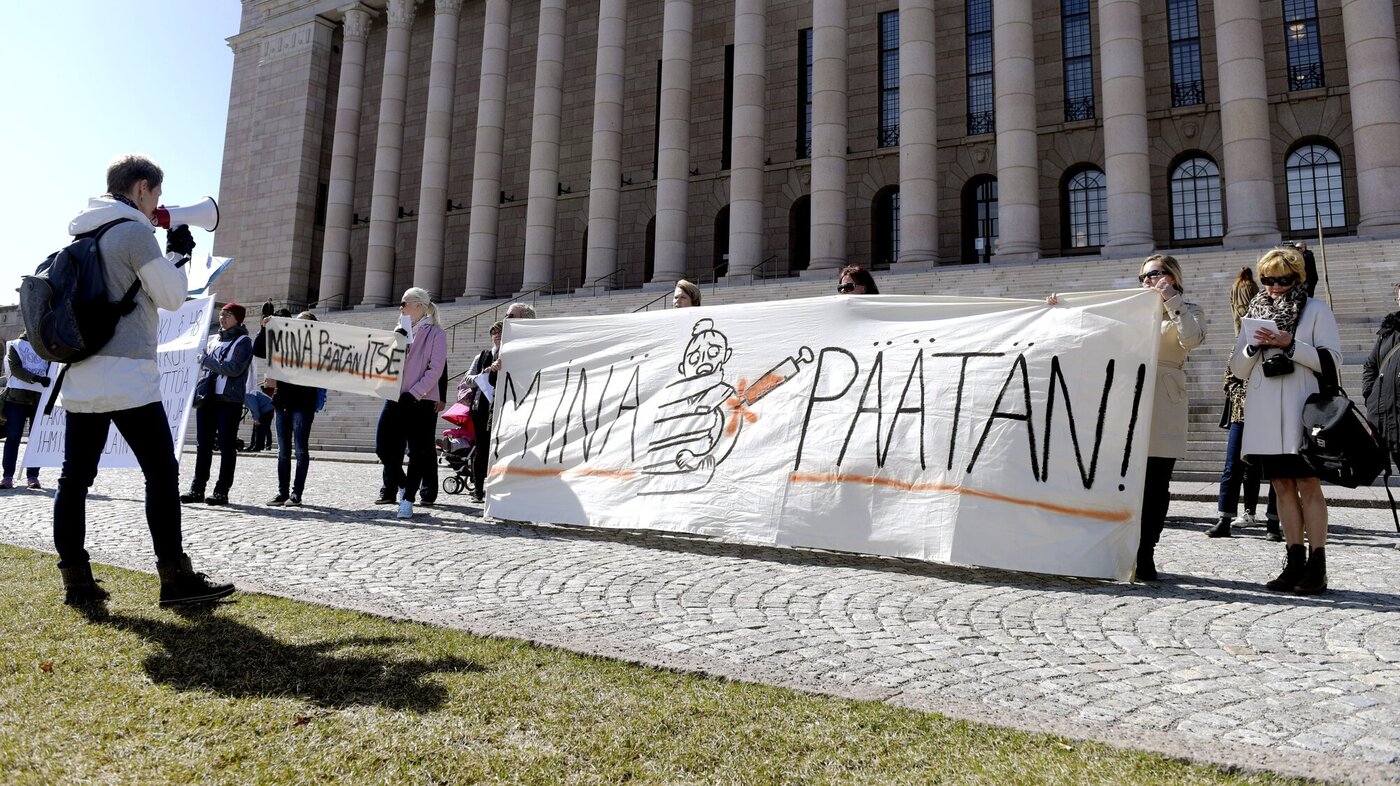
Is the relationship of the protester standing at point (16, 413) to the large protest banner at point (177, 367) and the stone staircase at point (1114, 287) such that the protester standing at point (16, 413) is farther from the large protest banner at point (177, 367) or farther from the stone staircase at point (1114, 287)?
the stone staircase at point (1114, 287)

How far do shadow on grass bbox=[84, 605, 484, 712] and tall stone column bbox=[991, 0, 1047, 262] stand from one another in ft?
67.4

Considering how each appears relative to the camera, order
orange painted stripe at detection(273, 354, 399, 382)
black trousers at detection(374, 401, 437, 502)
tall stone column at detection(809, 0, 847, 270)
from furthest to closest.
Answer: tall stone column at detection(809, 0, 847, 270), orange painted stripe at detection(273, 354, 399, 382), black trousers at detection(374, 401, 437, 502)

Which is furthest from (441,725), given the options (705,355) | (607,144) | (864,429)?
(607,144)

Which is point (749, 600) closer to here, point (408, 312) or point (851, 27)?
point (408, 312)

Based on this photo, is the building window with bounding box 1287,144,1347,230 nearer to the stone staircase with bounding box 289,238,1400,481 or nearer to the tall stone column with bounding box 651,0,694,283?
the stone staircase with bounding box 289,238,1400,481

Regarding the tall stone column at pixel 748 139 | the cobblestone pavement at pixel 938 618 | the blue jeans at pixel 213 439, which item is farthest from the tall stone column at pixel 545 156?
the cobblestone pavement at pixel 938 618

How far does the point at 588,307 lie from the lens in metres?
25.4

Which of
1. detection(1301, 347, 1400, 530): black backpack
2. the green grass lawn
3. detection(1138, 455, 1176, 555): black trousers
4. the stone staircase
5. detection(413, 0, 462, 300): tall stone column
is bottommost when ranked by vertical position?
the green grass lawn

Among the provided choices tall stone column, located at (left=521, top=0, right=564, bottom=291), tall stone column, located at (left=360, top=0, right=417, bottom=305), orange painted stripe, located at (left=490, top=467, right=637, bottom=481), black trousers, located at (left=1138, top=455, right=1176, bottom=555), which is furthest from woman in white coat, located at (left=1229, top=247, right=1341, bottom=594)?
tall stone column, located at (left=360, top=0, right=417, bottom=305)

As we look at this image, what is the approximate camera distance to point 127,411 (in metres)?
4.19

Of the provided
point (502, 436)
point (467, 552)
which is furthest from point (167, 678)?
point (502, 436)

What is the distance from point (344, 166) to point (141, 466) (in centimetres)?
3337

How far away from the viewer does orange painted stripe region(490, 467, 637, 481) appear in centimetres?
675

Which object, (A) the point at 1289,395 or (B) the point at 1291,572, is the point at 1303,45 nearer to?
(A) the point at 1289,395
